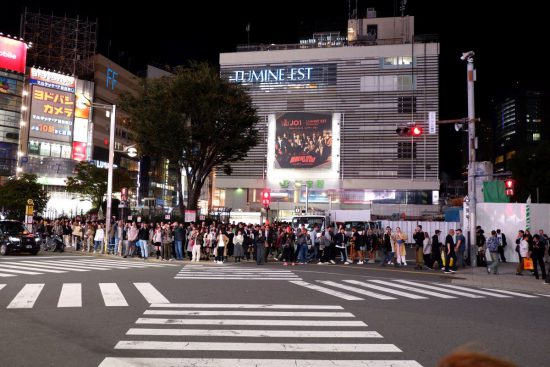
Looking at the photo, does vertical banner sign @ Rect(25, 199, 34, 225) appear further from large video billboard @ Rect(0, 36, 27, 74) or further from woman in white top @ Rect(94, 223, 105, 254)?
large video billboard @ Rect(0, 36, 27, 74)

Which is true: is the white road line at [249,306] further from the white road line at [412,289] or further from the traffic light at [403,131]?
the traffic light at [403,131]

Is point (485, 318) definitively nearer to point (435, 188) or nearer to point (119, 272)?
point (119, 272)

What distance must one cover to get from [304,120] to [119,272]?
173 ft

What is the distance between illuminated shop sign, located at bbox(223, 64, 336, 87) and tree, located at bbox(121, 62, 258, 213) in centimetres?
3498

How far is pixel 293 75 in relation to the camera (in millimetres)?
69562

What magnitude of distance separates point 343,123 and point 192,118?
38.0 metres

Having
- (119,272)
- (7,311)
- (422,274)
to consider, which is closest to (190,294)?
(7,311)

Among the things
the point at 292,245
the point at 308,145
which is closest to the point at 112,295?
the point at 292,245

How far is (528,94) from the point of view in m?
168

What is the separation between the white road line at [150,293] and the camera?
10.9 meters

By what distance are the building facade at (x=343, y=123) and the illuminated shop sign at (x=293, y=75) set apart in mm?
149

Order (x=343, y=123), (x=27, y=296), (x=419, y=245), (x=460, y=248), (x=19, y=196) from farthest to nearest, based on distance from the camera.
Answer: (x=343, y=123) → (x=19, y=196) → (x=419, y=245) → (x=460, y=248) → (x=27, y=296)

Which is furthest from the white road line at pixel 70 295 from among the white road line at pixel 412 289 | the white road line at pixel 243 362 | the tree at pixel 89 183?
the tree at pixel 89 183

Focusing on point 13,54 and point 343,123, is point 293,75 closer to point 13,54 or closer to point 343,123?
point 343,123
